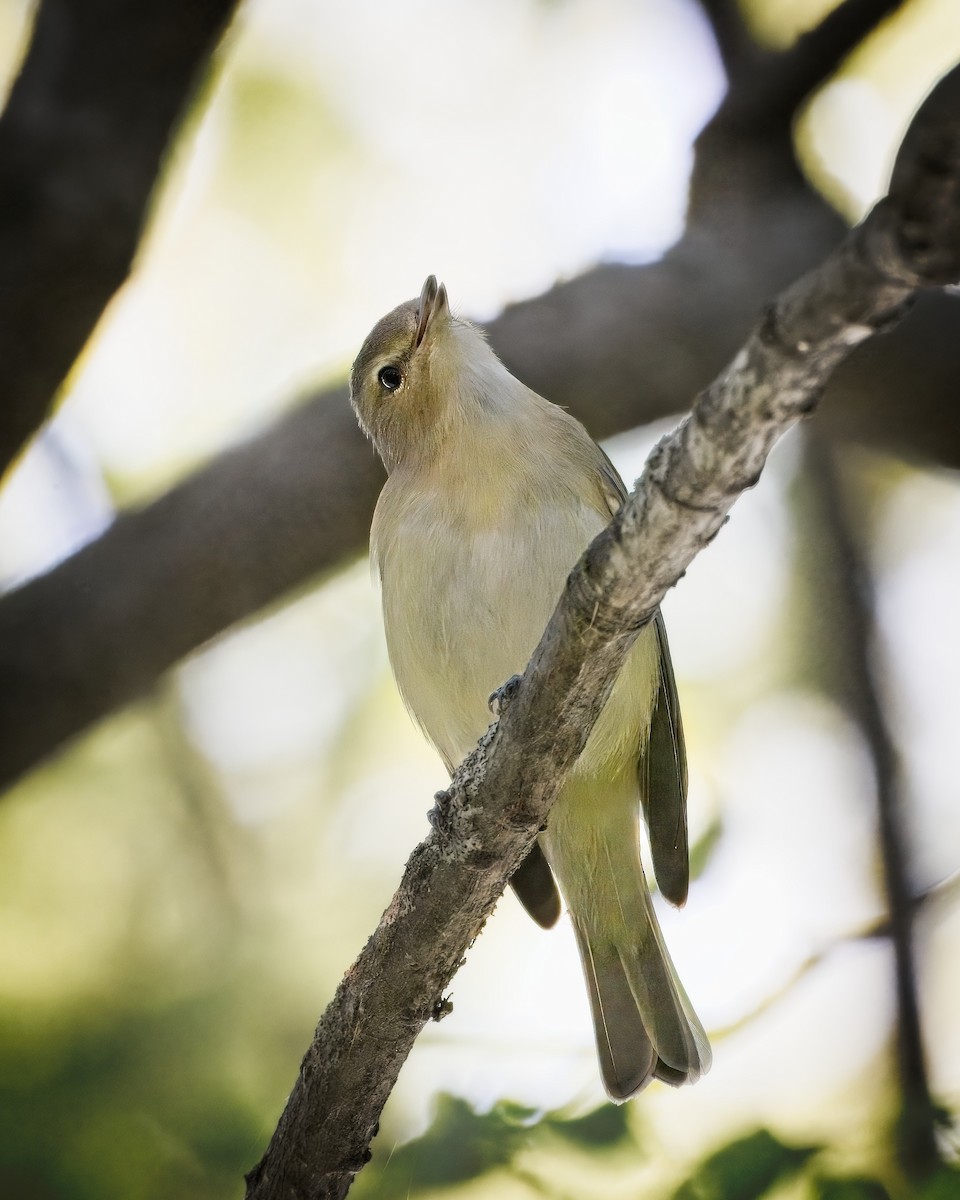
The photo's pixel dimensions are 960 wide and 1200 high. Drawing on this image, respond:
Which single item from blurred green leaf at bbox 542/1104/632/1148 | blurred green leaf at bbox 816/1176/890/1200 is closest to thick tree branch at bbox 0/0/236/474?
blurred green leaf at bbox 542/1104/632/1148

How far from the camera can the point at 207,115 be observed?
116 inches

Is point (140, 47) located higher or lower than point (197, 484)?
higher

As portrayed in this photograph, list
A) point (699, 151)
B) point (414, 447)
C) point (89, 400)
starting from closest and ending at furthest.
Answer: point (414, 447) → point (699, 151) → point (89, 400)

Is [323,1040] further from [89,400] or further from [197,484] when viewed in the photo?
[89,400]

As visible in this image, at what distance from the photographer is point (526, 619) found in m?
2.20

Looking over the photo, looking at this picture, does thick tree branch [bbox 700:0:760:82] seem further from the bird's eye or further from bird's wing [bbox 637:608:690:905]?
bird's wing [bbox 637:608:690:905]

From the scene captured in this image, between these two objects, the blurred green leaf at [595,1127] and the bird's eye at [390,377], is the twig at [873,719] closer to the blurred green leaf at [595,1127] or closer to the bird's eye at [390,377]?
the blurred green leaf at [595,1127]

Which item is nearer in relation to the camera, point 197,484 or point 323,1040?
point 323,1040

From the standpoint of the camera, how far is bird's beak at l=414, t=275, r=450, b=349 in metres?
2.46

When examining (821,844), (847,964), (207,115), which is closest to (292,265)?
(207,115)

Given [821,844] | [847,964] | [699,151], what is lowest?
[847,964]

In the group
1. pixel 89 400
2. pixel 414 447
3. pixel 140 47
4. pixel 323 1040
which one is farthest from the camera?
pixel 89 400

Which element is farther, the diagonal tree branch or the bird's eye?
the diagonal tree branch

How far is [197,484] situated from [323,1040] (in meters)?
1.53
